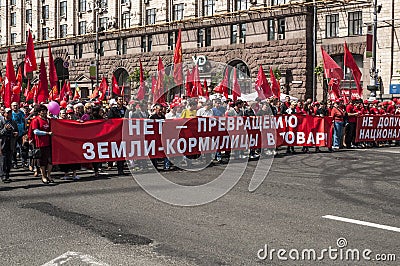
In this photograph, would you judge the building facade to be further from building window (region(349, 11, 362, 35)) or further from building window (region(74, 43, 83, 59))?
building window (region(349, 11, 362, 35))

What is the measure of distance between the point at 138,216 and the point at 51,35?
54963 mm

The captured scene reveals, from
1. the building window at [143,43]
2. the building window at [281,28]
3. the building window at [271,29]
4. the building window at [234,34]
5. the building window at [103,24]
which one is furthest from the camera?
the building window at [103,24]

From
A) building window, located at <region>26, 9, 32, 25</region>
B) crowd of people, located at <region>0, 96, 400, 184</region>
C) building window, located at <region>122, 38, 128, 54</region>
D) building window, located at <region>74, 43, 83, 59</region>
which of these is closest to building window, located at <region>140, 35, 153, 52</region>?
building window, located at <region>122, 38, 128, 54</region>

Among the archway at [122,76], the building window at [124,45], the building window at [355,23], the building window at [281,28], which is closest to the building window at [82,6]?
the building window at [124,45]

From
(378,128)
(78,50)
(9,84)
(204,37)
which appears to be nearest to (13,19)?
(78,50)

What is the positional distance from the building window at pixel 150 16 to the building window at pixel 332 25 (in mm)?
17185

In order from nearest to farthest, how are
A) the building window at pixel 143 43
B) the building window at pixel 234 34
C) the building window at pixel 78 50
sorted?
the building window at pixel 234 34, the building window at pixel 143 43, the building window at pixel 78 50

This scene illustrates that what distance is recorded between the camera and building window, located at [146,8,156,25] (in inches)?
1981

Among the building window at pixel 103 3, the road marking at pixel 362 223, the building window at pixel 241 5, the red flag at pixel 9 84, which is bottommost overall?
the road marking at pixel 362 223

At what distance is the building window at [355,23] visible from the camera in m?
38.2

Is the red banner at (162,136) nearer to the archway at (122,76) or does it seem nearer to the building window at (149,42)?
the building window at (149,42)

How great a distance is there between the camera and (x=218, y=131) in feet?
52.4

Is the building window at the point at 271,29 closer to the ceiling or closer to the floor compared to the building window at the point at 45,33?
closer to the floor

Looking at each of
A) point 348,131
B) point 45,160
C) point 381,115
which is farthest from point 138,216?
point 381,115
